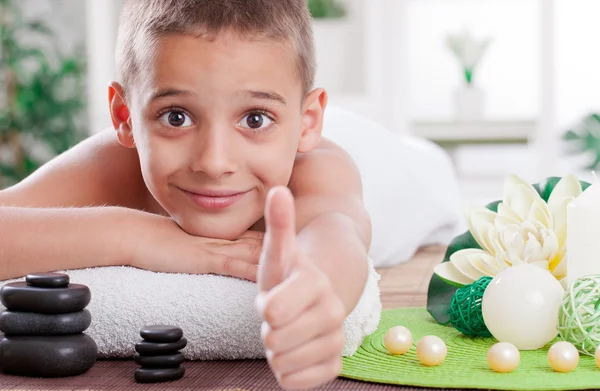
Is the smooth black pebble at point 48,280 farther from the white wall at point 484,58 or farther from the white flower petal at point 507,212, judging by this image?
the white wall at point 484,58

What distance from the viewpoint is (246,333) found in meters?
1.08

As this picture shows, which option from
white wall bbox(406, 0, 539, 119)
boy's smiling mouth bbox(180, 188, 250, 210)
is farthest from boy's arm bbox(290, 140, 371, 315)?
white wall bbox(406, 0, 539, 119)

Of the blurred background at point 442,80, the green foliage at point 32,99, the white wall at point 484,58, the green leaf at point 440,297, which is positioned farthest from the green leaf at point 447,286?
the green foliage at point 32,99

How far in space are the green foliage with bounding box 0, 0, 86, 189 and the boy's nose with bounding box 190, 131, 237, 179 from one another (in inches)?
145

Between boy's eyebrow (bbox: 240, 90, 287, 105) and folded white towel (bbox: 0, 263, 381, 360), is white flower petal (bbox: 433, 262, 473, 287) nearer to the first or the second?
folded white towel (bbox: 0, 263, 381, 360)

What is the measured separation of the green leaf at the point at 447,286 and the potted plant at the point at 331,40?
11.3 feet

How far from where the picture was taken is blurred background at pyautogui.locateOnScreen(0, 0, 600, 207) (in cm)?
466

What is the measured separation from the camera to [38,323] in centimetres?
98

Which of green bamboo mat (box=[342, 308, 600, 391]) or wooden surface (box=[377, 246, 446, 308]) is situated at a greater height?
green bamboo mat (box=[342, 308, 600, 391])

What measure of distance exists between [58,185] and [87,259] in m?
0.39

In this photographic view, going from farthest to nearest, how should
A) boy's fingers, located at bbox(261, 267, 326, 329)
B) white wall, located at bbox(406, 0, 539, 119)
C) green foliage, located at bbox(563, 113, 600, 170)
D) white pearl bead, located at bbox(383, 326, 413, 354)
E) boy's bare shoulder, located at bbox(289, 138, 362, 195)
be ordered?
white wall, located at bbox(406, 0, 539, 119)
green foliage, located at bbox(563, 113, 600, 170)
boy's bare shoulder, located at bbox(289, 138, 362, 195)
white pearl bead, located at bbox(383, 326, 413, 354)
boy's fingers, located at bbox(261, 267, 326, 329)

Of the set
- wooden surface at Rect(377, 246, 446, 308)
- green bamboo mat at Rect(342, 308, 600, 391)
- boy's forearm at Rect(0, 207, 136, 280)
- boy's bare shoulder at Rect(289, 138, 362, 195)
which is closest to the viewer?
green bamboo mat at Rect(342, 308, 600, 391)

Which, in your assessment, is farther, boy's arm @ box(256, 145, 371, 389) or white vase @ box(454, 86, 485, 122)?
white vase @ box(454, 86, 485, 122)

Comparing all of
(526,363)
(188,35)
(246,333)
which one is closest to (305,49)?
(188,35)
